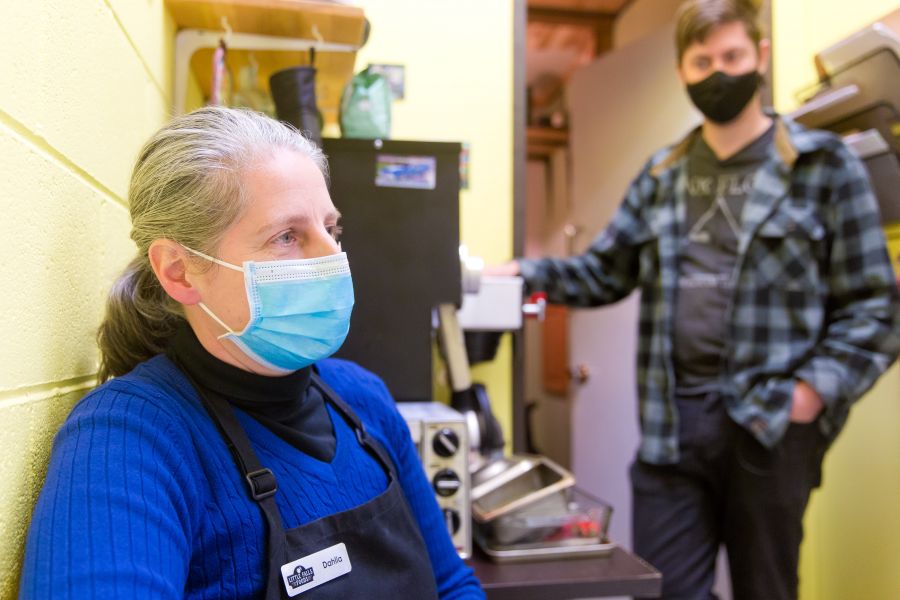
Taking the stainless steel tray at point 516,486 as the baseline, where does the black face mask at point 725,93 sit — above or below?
above

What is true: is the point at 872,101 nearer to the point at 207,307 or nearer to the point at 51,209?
the point at 207,307

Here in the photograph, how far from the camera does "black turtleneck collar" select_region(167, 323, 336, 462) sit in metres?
0.83

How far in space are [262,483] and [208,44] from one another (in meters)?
1.05

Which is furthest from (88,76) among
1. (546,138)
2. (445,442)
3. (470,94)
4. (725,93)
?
(546,138)

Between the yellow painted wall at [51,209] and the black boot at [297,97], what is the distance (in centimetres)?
30

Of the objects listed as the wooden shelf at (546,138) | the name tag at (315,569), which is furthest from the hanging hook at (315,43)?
the wooden shelf at (546,138)

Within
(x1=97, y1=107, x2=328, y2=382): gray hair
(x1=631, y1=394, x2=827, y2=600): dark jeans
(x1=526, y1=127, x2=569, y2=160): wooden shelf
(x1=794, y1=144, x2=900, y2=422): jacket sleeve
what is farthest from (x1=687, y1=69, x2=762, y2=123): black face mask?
(x1=526, y1=127, x2=569, y2=160): wooden shelf

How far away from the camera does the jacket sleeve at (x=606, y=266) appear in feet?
6.20

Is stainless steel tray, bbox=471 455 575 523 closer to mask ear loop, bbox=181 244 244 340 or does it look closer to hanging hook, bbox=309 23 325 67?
mask ear loop, bbox=181 244 244 340

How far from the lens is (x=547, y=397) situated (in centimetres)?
449

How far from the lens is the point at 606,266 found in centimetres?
196

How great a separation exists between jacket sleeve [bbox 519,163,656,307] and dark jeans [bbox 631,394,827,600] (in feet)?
1.32

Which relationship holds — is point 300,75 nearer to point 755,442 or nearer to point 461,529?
point 461,529

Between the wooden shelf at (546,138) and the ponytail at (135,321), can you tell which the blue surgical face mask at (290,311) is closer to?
the ponytail at (135,321)
